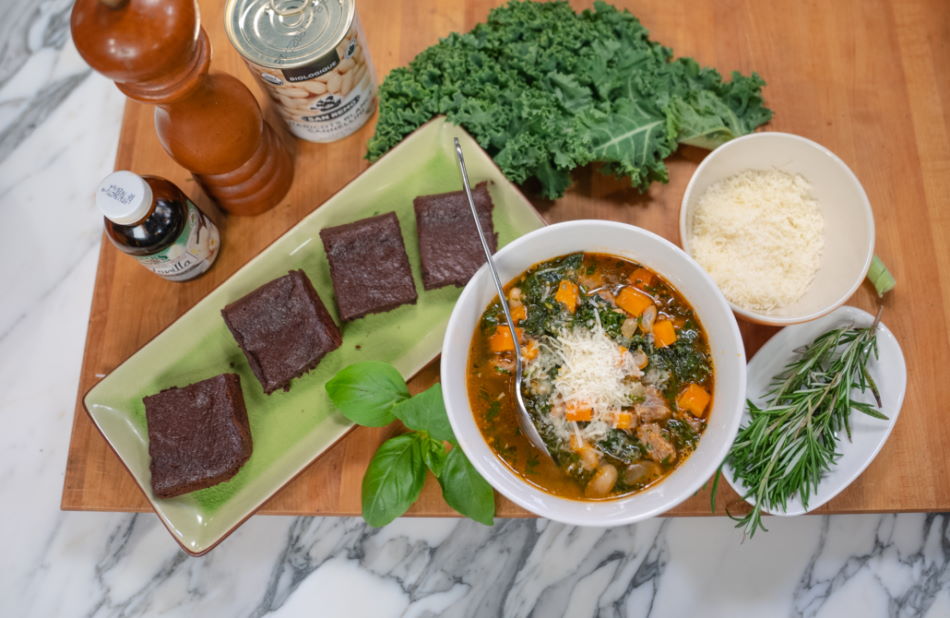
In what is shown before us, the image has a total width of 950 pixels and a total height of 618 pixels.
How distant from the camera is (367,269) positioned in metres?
2.30

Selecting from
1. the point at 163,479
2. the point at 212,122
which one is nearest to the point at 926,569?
the point at 163,479

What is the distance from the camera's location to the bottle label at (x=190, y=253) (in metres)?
2.23

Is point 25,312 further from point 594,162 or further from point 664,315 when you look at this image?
point 664,315

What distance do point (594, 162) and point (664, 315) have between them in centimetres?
71

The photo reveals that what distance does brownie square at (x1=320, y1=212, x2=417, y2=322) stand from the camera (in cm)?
229

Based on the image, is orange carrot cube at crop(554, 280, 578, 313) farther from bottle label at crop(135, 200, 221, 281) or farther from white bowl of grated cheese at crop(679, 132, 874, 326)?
bottle label at crop(135, 200, 221, 281)

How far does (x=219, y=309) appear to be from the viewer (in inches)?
91.5

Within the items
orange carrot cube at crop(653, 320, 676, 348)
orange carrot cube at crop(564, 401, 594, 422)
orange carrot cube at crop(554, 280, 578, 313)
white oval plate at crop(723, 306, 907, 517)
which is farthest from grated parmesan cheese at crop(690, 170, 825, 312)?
orange carrot cube at crop(564, 401, 594, 422)

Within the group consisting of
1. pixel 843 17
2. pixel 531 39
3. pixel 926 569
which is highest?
pixel 531 39

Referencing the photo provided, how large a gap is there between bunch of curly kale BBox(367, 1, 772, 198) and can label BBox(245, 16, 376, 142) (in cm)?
10

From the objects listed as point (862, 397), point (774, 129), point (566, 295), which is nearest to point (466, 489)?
point (566, 295)

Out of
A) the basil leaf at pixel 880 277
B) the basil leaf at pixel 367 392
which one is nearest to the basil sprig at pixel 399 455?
the basil leaf at pixel 367 392

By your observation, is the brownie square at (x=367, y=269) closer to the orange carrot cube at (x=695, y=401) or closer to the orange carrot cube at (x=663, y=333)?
the orange carrot cube at (x=663, y=333)

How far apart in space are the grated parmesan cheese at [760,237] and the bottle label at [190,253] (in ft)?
5.03
